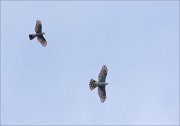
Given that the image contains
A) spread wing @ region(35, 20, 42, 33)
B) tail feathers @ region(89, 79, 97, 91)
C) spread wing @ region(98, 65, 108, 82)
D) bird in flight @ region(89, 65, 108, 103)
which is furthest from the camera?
spread wing @ region(35, 20, 42, 33)

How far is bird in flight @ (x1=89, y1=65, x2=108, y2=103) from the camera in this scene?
96875mm

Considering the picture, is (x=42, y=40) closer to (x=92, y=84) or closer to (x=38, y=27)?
(x=38, y=27)

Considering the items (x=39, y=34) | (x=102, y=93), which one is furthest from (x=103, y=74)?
(x=39, y=34)

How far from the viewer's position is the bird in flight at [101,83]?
96.9 m

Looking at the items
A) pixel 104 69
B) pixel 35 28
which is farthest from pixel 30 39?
pixel 104 69

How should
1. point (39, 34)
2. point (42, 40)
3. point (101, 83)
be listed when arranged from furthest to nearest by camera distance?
point (42, 40) → point (39, 34) → point (101, 83)

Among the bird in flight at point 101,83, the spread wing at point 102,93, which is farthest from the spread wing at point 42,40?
the spread wing at point 102,93

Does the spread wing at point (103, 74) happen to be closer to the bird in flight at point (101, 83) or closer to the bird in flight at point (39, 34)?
the bird in flight at point (101, 83)

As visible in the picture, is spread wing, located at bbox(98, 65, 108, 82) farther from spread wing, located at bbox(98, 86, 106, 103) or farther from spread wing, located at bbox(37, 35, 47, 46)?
spread wing, located at bbox(37, 35, 47, 46)

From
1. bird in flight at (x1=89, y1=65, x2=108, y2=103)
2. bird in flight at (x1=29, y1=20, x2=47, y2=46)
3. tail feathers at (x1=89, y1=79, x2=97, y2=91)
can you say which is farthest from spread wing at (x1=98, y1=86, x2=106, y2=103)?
bird in flight at (x1=29, y1=20, x2=47, y2=46)

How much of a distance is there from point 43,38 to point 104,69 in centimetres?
1267

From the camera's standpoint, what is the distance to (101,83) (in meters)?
97.6

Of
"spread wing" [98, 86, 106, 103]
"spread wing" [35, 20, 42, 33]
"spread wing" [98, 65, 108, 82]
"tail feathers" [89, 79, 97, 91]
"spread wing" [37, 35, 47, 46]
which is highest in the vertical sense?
"spread wing" [35, 20, 42, 33]

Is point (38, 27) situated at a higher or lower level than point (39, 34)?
higher
